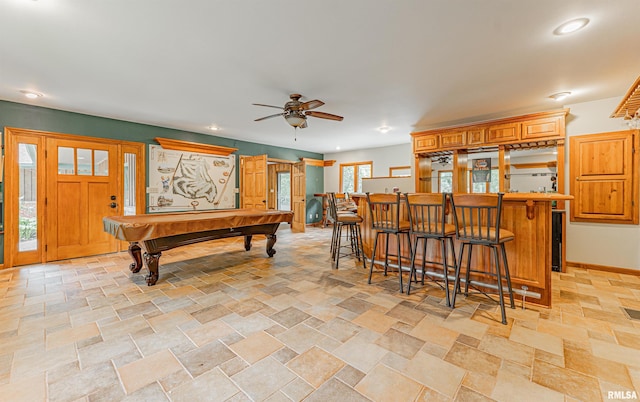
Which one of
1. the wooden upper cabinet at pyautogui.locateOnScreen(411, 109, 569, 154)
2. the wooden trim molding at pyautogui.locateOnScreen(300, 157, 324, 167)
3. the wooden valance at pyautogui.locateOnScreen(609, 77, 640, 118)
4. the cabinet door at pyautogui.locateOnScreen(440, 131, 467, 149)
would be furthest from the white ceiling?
the wooden trim molding at pyautogui.locateOnScreen(300, 157, 324, 167)

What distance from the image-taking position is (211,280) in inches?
135

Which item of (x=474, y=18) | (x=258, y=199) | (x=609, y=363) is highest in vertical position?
(x=474, y=18)

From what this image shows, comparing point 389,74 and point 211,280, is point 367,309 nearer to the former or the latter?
point 211,280

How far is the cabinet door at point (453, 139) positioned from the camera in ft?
16.3

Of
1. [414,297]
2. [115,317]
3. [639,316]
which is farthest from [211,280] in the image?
[639,316]

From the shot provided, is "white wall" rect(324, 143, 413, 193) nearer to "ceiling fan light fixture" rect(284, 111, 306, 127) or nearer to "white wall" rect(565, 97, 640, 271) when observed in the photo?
"white wall" rect(565, 97, 640, 271)

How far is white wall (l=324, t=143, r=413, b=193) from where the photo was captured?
7680 millimetres

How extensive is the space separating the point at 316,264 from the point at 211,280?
1524mm

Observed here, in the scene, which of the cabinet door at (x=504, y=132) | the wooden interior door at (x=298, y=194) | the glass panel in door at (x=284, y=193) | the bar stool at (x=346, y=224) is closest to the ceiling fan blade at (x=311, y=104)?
the bar stool at (x=346, y=224)

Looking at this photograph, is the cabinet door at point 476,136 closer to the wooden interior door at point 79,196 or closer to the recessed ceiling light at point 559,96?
the recessed ceiling light at point 559,96

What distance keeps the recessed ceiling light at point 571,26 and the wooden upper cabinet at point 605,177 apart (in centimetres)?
254

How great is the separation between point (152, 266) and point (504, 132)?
18.4ft

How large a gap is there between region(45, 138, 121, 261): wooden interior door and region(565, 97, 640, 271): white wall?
764cm

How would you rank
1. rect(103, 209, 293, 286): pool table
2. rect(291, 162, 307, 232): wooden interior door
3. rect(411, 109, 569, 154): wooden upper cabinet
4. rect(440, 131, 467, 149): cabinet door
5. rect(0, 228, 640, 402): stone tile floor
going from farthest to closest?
1. rect(291, 162, 307, 232): wooden interior door
2. rect(440, 131, 467, 149): cabinet door
3. rect(411, 109, 569, 154): wooden upper cabinet
4. rect(103, 209, 293, 286): pool table
5. rect(0, 228, 640, 402): stone tile floor
